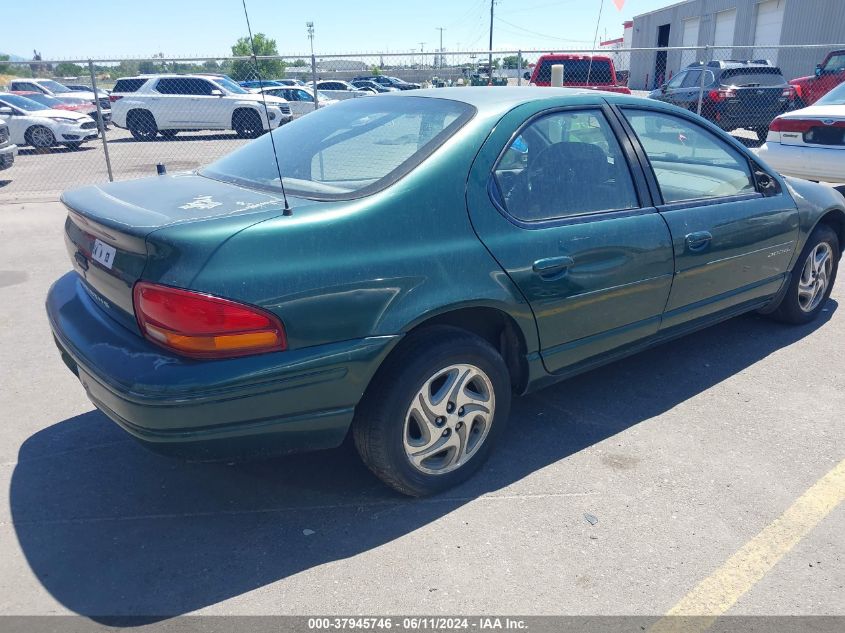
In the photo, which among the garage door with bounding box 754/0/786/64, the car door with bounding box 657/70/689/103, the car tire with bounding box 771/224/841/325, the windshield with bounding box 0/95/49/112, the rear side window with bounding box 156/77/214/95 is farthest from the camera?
the garage door with bounding box 754/0/786/64

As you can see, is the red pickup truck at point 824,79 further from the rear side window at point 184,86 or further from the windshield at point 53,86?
the windshield at point 53,86

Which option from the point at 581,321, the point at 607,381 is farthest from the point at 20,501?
the point at 607,381

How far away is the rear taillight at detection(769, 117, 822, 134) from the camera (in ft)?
28.1

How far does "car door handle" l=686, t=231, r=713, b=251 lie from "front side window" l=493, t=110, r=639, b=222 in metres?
0.39

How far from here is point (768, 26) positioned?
104 ft

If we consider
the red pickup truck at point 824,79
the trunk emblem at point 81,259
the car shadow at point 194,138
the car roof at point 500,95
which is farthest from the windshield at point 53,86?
the car roof at point 500,95

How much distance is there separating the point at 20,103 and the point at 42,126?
5.32ft

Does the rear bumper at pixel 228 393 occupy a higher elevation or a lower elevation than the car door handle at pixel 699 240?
lower

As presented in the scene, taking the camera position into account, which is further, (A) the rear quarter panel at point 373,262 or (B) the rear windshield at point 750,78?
(B) the rear windshield at point 750,78

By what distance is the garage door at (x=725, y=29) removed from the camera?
3481 centimetres

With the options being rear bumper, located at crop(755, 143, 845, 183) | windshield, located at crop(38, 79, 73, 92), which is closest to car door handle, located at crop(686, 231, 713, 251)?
rear bumper, located at crop(755, 143, 845, 183)

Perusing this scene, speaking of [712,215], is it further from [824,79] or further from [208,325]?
[824,79]

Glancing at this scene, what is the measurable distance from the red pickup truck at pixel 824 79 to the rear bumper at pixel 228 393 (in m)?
16.3

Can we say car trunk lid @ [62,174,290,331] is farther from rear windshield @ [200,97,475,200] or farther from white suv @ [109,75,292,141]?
white suv @ [109,75,292,141]
